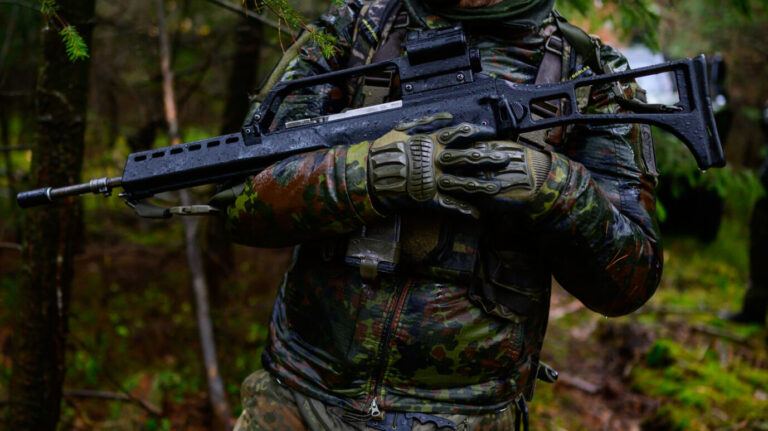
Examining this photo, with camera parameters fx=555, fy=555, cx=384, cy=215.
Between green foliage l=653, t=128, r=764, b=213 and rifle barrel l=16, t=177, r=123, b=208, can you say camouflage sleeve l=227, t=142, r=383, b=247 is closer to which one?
rifle barrel l=16, t=177, r=123, b=208

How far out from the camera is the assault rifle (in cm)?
185

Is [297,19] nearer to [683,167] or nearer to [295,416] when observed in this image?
[295,416]

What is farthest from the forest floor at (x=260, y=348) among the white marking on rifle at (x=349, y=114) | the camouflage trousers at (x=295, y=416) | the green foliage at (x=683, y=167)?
the white marking on rifle at (x=349, y=114)

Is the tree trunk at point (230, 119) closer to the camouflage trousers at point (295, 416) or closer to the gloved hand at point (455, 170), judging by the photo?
the camouflage trousers at point (295, 416)

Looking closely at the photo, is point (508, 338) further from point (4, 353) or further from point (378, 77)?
point (4, 353)

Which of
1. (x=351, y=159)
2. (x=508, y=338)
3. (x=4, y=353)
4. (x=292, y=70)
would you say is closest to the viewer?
(x=351, y=159)

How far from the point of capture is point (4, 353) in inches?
212

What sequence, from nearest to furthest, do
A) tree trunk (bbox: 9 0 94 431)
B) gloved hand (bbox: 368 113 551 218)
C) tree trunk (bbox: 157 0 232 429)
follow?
1. gloved hand (bbox: 368 113 551 218)
2. tree trunk (bbox: 9 0 94 431)
3. tree trunk (bbox: 157 0 232 429)

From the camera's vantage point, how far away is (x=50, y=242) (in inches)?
109

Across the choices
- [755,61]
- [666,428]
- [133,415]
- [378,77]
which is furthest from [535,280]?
[755,61]

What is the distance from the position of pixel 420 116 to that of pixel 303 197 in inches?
19.8

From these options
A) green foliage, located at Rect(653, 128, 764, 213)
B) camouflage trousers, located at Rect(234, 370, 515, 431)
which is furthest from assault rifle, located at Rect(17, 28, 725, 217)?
green foliage, located at Rect(653, 128, 764, 213)

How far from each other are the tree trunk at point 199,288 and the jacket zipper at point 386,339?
2508mm

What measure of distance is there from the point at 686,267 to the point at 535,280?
7130mm
